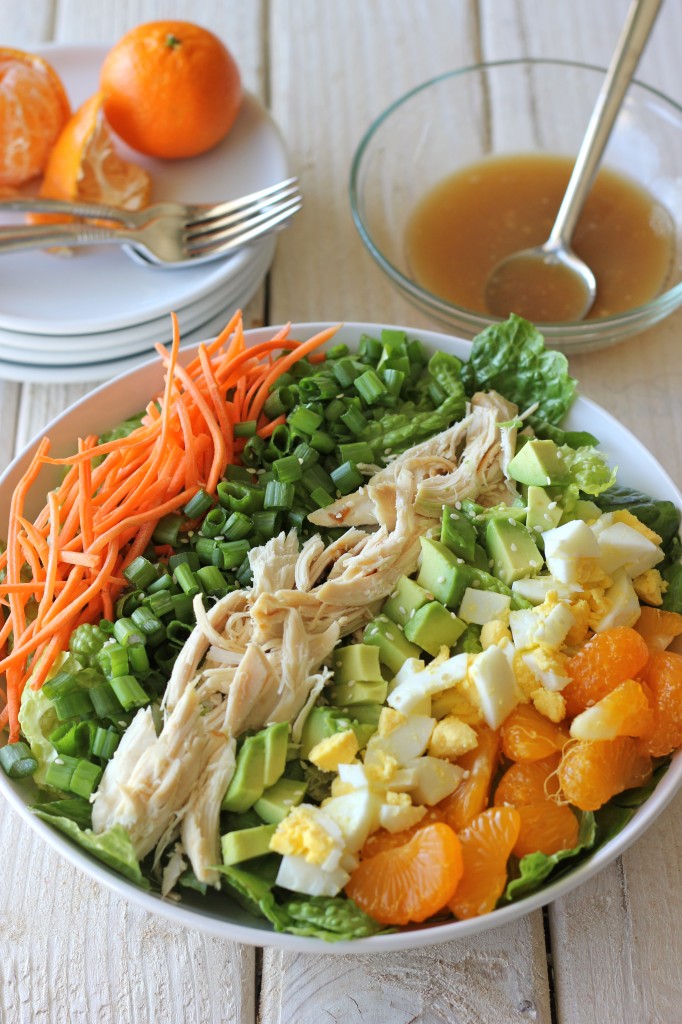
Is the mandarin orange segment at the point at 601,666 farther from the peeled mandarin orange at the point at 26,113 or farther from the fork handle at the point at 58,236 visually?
the peeled mandarin orange at the point at 26,113

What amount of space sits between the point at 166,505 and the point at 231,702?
1.65ft

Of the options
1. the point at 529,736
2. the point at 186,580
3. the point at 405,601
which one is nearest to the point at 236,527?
the point at 186,580

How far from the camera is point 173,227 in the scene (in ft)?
9.28

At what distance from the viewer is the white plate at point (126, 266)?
271 cm

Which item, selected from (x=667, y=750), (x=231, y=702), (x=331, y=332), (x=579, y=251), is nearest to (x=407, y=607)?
(x=231, y=702)

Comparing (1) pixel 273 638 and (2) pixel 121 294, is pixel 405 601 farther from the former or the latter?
(2) pixel 121 294

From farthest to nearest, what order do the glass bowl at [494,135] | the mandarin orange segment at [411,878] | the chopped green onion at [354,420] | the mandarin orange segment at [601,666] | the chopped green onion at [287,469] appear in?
the glass bowl at [494,135] → the chopped green onion at [354,420] → the chopped green onion at [287,469] → the mandarin orange segment at [601,666] → the mandarin orange segment at [411,878]

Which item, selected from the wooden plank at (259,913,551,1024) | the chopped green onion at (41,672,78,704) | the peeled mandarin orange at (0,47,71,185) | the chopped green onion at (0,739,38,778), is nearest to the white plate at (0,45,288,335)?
the peeled mandarin orange at (0,47,71,185)

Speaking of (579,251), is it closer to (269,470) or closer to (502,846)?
(269,470)

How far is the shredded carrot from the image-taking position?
200cm

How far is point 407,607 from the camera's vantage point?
79.3 inches

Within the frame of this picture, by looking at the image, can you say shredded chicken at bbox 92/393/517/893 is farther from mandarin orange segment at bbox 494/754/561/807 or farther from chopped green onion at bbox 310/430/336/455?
mandarin orange segment at bbox 494/754/561/807

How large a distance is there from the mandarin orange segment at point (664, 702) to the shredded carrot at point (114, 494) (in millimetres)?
1006

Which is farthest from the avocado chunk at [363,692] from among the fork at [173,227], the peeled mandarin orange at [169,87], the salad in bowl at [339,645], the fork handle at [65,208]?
the peeled mandarin orange at [169,87]
